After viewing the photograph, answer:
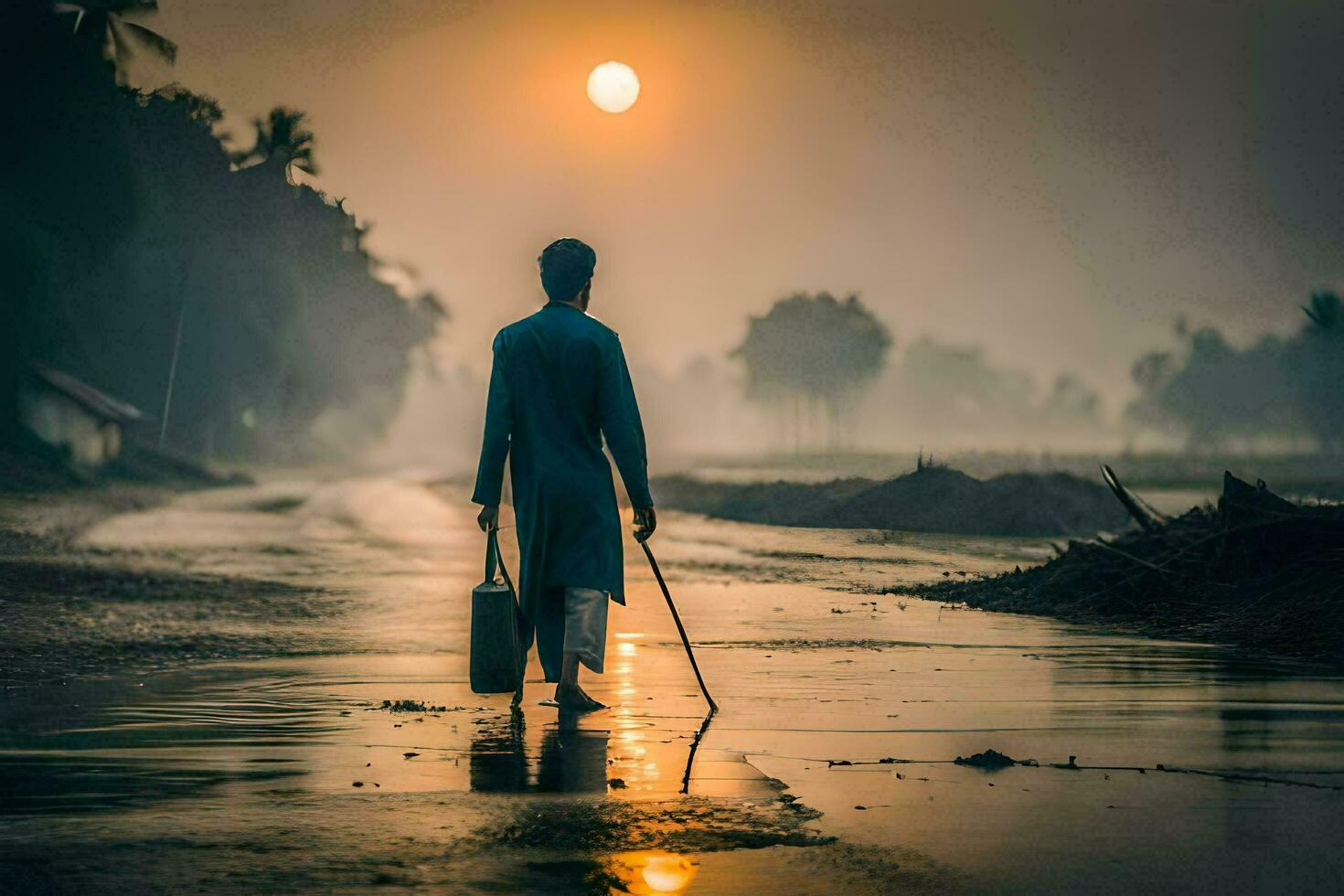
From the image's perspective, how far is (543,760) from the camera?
569 centimetres

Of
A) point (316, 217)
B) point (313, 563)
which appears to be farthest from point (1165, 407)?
point (313, 563)

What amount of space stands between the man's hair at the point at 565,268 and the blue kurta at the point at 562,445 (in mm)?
132

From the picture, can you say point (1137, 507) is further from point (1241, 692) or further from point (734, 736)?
point (734, 736)

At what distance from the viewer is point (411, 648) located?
31.6 ft

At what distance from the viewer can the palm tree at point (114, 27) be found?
153ft

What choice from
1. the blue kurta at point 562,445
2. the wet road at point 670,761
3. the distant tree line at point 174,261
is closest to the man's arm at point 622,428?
the blue kurta at point 562,445

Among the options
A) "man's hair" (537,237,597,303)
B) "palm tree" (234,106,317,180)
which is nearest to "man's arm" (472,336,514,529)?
"man's hair" (537,237,597,303)

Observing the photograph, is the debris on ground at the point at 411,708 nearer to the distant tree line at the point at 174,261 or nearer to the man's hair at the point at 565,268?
Result: the man's hair at the point at 565,268

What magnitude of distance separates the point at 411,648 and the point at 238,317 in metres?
51.8

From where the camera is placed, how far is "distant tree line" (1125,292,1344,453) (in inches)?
3755

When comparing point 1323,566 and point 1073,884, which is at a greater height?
point 1323,566

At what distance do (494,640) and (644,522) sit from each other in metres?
0.89

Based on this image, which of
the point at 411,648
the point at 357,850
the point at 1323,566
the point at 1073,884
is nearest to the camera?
the point at 1073,884

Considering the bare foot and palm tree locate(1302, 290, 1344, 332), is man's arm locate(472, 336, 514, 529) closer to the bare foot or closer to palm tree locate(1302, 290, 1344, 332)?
the bare foot
